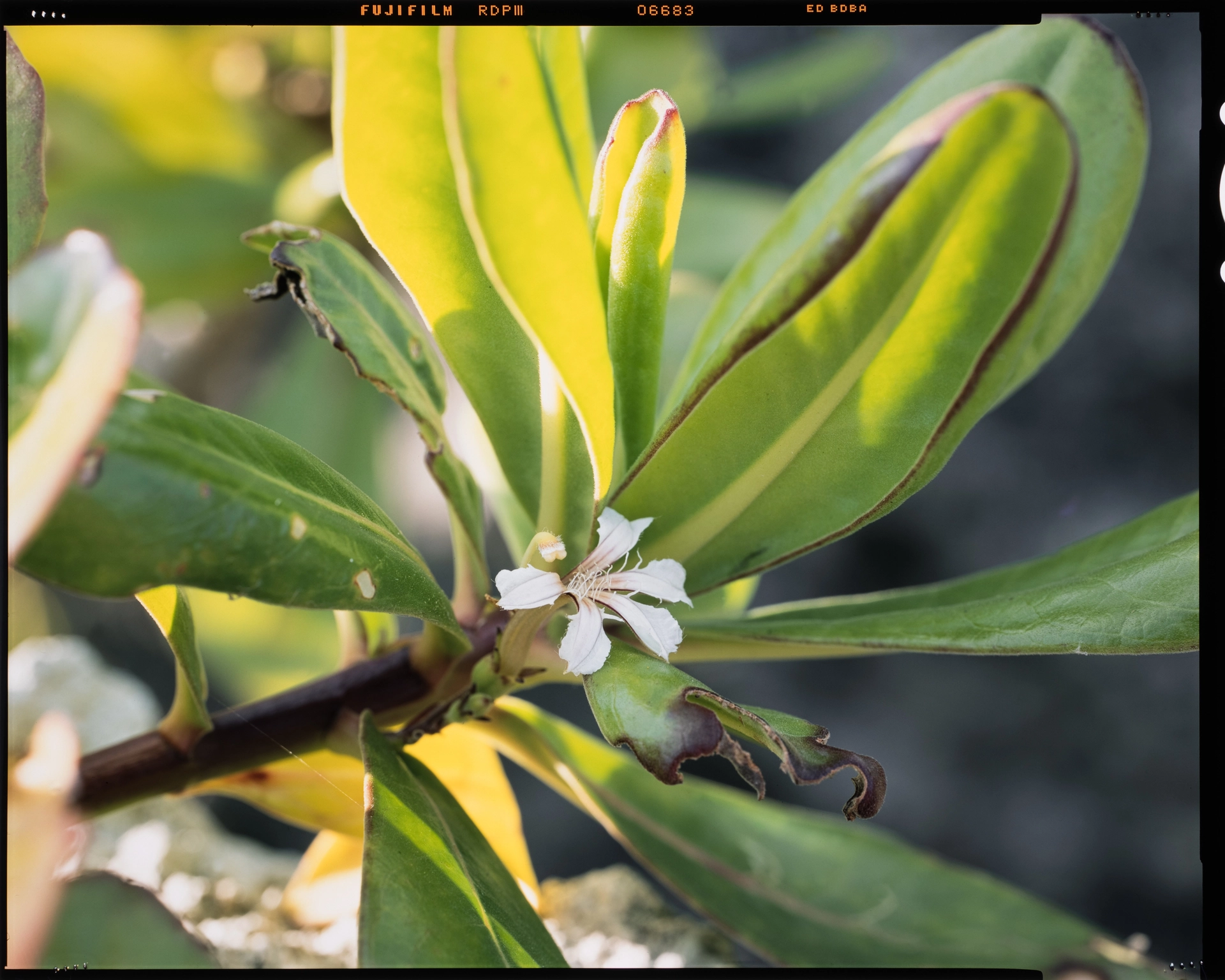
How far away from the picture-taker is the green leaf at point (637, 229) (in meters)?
0.49

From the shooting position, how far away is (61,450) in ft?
1.18

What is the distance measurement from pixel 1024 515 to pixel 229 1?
1142 mm

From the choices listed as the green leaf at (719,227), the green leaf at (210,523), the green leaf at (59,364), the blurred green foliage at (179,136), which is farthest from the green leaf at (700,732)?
the blurred green foliage at (179,136)

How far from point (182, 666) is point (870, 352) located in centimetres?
42

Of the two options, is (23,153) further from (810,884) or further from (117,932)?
(810,884)

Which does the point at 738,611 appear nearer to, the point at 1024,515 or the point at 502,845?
the point at 502,845

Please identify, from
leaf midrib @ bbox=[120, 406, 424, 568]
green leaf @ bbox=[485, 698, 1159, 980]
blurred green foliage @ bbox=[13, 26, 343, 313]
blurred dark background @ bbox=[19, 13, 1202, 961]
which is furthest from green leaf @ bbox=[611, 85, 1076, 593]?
blurred green foliage @ bbox=[13, 26, 343, 313]

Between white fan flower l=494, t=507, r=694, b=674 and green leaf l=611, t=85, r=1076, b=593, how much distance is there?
36mm

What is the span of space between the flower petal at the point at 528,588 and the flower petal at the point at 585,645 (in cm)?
2

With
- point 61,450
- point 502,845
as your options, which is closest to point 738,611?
point 502,845

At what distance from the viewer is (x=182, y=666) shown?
542 mm

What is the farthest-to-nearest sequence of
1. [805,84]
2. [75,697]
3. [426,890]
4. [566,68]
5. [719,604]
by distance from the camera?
[805,84] < [75,697] < [719,604] < [566,68] < [426,890]

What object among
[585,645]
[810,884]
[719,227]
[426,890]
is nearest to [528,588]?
[585,645]

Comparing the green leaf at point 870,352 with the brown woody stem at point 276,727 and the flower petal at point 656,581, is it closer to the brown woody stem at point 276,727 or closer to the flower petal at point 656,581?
the flower petal at point 656,581
